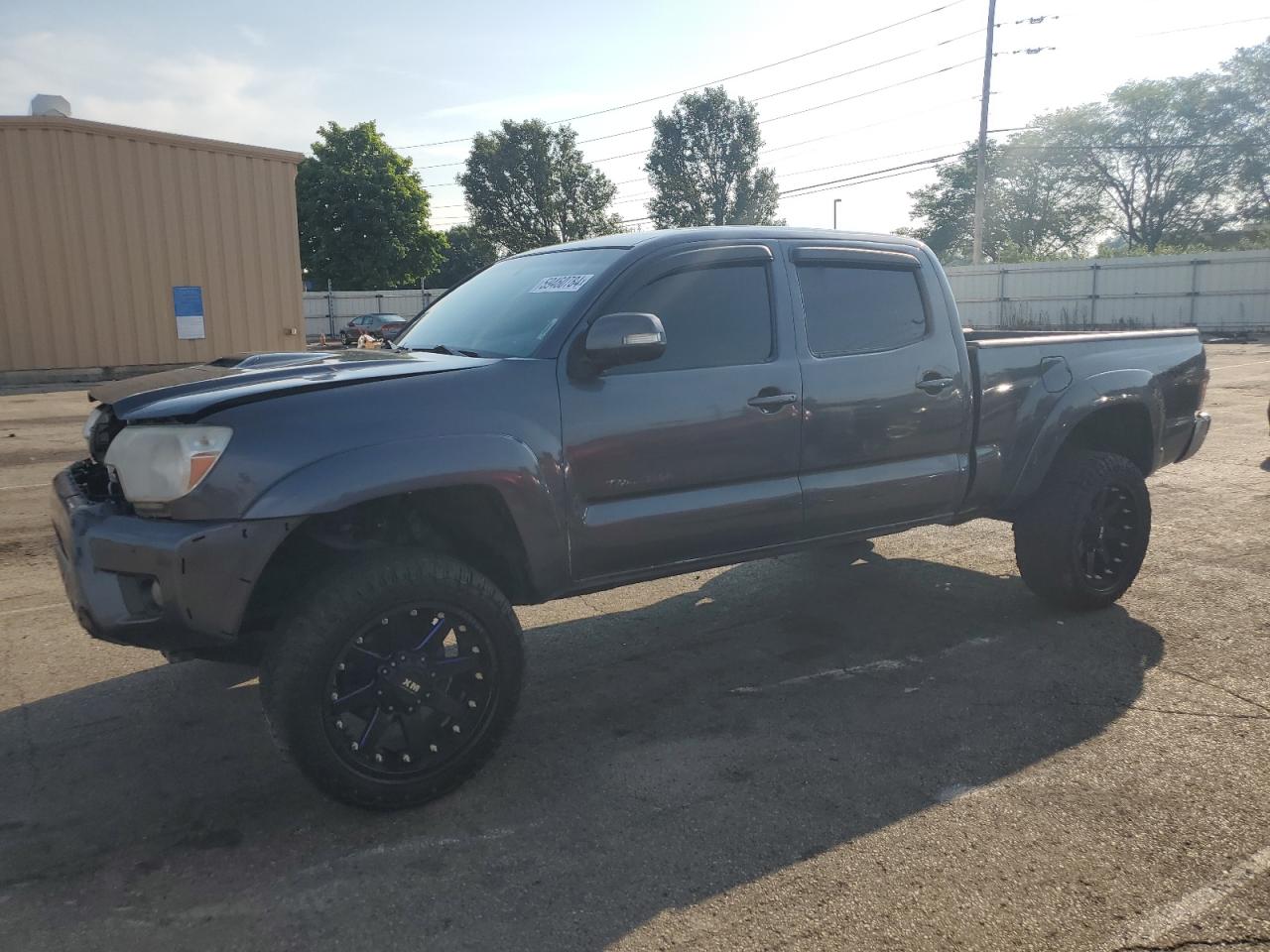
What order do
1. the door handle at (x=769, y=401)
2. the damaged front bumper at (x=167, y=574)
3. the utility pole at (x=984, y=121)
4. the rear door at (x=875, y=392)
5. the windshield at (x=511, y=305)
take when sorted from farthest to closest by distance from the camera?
1. the utility pole at (x=984, y=121)
2. the rear door at (x=875, y=392)
3. the door handle at (x=769, y=401)
4. the windshield at (x=511, y=305)
5. the damaged front bumper at (x=167, y=574)

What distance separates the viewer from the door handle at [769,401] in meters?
3.77

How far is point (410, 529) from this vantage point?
3.39 meters

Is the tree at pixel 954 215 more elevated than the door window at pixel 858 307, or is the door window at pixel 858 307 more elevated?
the tree at pixel 954 215

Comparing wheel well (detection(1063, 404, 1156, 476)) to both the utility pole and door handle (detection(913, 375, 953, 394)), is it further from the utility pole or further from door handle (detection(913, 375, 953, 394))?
the utility pole

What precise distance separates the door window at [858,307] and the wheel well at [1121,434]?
1.29m

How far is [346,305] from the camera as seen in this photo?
40.7m

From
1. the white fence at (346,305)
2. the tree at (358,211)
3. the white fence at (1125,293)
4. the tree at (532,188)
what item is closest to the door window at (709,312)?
the white fence at (1125,293)

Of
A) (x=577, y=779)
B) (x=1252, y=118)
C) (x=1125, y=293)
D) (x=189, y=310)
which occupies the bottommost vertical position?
(x=577, y=779)

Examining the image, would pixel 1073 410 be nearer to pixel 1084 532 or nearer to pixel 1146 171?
pixel 1084 532

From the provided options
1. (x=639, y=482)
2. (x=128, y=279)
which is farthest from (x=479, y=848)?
(x=128, y=279)

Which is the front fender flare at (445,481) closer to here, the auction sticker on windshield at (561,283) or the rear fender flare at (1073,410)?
the auction sticker on windshield at (561,283)

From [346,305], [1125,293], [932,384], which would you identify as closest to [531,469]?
[932,384]

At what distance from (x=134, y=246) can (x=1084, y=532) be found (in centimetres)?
2028

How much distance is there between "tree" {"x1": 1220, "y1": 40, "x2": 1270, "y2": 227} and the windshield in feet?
202
